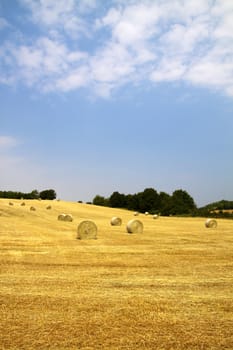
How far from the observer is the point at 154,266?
13.4m

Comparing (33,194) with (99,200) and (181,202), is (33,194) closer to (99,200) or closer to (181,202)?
(99,200)

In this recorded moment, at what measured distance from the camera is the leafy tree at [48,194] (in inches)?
3697

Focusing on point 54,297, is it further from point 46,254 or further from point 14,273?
point 46,254

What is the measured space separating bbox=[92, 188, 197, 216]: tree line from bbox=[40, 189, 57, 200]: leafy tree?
12.7m

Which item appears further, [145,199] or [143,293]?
[145,199]

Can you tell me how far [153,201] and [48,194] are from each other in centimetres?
2305

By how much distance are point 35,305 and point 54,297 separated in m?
0.71

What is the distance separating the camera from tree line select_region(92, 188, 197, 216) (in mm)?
84031

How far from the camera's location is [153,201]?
9188 centimetres

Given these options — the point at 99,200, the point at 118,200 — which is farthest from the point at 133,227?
the point at 99,200

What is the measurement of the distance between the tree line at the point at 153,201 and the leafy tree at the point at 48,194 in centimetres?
1274

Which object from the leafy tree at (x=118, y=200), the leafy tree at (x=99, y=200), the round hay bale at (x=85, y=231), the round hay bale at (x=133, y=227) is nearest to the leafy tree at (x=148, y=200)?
the leafy tree at (x=118, y=200)

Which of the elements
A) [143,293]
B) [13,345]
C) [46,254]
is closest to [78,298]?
[143,293]

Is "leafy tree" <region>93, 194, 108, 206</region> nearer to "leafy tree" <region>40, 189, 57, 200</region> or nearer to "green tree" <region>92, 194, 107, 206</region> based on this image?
"green tree" <region>92, 194, 107, 206</region>
